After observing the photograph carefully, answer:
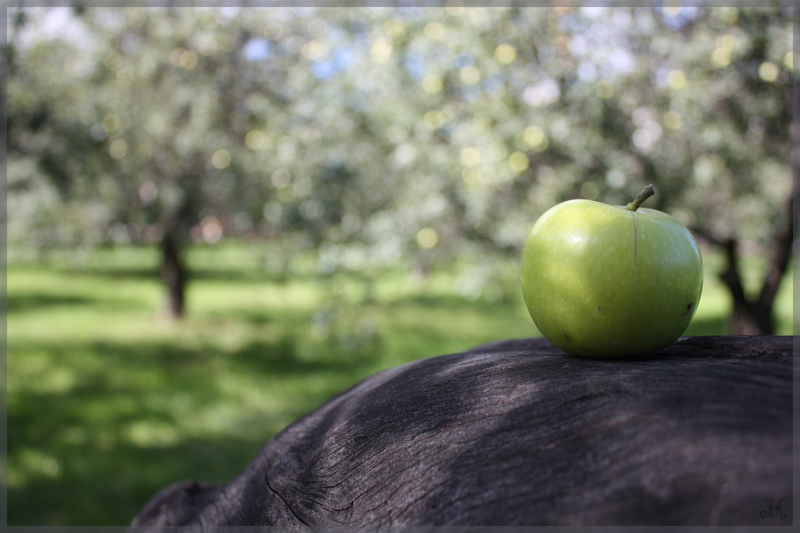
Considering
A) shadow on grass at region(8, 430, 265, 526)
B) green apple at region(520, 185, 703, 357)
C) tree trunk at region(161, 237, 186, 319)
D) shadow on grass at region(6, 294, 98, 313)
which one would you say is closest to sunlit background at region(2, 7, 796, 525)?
shadow on grass at region(8, 430, 265, 526)

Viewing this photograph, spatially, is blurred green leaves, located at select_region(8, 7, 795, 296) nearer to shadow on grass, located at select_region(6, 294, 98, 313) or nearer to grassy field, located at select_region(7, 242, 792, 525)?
grassy field, located at select_region(7, 242, 792, 525)

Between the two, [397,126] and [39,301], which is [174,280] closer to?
[39,301]

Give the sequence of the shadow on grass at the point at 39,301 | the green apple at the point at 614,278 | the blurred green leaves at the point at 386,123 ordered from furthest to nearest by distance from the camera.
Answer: the shadow on grass at the point at 39,301 < the blurred green leaves at the point at 386,123 < the green apple at the point at 614,278

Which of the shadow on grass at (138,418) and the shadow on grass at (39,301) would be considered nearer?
the shadow on grass at (138,418)

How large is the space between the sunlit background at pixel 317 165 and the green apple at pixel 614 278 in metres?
2.41

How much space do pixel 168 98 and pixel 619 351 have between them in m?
5.54

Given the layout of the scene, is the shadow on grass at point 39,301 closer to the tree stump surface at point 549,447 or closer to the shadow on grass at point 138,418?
the shadow on grass at point 138,418

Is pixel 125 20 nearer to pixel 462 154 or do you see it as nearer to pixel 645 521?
pixel 462 154

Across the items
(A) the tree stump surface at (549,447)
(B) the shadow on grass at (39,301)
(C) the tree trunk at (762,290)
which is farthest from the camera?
(B) the shadow on grass at (39,301)

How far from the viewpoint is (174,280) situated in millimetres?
8078

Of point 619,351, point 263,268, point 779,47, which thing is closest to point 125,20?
point 263,268

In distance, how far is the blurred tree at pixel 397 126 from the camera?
3.90 meters

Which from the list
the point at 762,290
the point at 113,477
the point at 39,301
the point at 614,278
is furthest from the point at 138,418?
the point at 39,301

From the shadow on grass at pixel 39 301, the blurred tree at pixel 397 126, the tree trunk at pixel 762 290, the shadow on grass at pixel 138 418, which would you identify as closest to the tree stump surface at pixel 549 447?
the blurred tree at pixel 397 126
